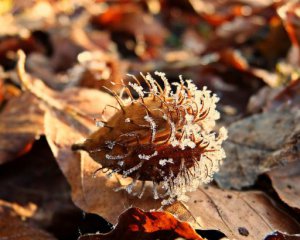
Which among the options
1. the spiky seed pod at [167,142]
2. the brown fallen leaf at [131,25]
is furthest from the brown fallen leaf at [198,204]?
the brown fallen leaf at [131,25]

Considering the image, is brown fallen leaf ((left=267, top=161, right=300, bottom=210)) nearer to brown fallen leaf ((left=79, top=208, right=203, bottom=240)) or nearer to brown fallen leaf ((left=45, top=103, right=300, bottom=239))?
brown fallen leaf ((left=45, top=103, right=300, bottom=239))

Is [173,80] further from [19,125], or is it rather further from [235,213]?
[235,213]

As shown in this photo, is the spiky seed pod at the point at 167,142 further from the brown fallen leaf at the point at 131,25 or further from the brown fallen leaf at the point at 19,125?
the brown fallen leaf at the point at 131,25

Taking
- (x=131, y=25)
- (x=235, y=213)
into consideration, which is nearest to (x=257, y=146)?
(x=235, y=213)

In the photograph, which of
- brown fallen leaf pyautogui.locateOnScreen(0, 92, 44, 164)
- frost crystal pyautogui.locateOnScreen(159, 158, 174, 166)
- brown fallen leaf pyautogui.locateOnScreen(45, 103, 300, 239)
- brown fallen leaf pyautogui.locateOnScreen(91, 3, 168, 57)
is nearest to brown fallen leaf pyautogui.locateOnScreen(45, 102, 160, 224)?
brown fallen leaf pyautogui.locateOnScreen(45, 103, 300, 239)

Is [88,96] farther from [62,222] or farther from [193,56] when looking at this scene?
[193,56]
